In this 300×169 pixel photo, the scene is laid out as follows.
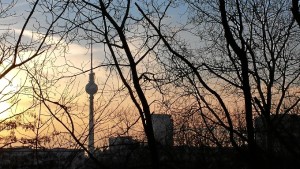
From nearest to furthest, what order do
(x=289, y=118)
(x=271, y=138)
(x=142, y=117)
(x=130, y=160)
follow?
(x=142, y=117), (x=130, y=160), (x=271, y=138), (x=289, y=118)

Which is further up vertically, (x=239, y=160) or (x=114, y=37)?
(x=114, y=37)

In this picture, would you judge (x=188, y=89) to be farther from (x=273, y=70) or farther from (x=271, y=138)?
(x=273, y=70)

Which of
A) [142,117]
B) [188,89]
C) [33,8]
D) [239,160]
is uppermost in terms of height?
[33,8]

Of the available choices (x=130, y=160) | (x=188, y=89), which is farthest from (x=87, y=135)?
(x=188, y=89)

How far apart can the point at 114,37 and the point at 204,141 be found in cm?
359

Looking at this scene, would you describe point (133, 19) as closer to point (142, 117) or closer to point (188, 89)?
point (142, 117)

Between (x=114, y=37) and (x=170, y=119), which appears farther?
(x=170, y=119)

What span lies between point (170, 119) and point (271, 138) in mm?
1982

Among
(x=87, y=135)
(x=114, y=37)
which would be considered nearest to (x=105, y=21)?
(x=114, y=37)

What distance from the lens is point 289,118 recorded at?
974cm

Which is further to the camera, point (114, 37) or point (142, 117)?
point (114, 37)

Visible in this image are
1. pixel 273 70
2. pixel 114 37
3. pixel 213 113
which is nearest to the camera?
pixel 114 37

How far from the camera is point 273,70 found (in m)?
12.7

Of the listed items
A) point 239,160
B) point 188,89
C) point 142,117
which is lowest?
point 239,160
